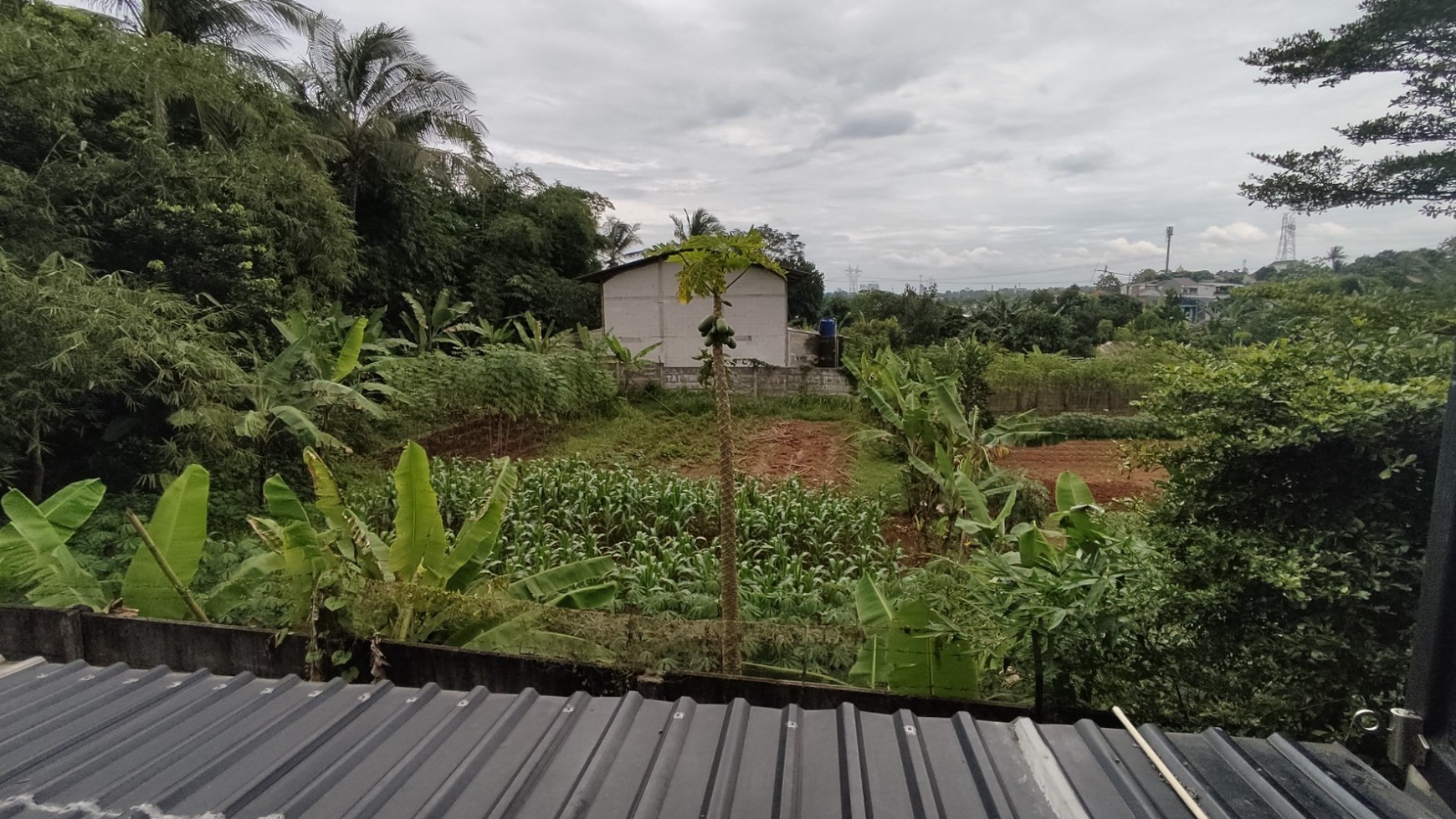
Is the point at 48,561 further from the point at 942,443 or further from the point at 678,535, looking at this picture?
the point at 942,443

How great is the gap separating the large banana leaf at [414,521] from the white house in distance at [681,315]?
1361 centimetres

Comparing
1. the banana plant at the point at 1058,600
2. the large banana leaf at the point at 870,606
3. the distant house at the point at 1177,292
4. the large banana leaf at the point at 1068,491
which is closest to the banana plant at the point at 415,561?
the large banana leaf at the point at 870,606

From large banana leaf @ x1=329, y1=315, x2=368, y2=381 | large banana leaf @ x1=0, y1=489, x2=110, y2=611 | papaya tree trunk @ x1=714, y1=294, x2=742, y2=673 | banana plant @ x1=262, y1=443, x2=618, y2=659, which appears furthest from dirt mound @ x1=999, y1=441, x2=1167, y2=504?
large banana leaf @ x1=0, y1=489, x2=110, y2=611

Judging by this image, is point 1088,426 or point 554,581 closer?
point 554,581

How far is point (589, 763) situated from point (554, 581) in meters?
2.70

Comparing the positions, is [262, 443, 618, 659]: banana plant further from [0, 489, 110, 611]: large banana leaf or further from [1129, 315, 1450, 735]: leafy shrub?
[1129, 315, 1450, 735]: leafy shrub

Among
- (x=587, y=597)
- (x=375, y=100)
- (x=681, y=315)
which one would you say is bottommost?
(x=587, y=597)

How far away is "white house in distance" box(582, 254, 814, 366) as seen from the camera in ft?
57.9

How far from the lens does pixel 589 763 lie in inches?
70.7

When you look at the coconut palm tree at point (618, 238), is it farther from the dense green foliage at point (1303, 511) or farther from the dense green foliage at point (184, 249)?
the dense green foliage at point (1303, 511)

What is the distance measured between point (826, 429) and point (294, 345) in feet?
29.1

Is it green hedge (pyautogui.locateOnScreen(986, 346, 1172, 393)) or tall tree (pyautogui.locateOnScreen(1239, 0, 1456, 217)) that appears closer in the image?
tall tree (pyautogui.locateOnScreen(1239, 0, 1456, 217))

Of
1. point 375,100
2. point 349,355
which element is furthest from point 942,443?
point 375,100

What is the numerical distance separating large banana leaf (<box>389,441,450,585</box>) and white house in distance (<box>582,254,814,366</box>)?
13607 mm
